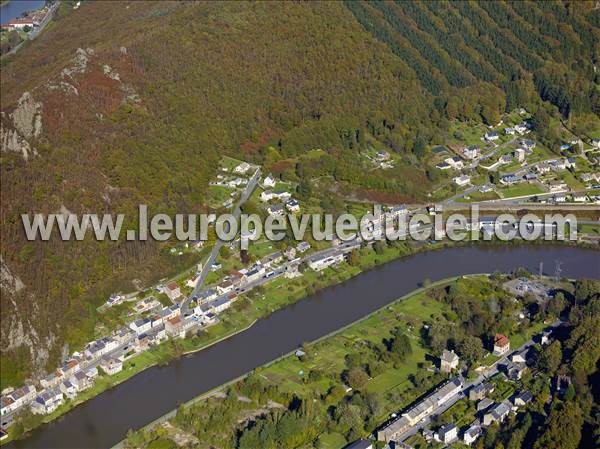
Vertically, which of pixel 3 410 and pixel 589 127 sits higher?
pixel 589 127

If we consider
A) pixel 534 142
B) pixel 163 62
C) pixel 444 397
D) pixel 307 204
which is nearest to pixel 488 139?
pixel 534 142

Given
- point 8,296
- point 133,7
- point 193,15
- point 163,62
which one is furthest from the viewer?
point 133,7

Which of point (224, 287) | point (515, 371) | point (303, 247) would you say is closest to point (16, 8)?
point (303, 247)

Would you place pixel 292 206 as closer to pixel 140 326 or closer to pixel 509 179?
pixel 509 179

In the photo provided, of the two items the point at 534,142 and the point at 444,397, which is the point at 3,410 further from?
the point at 534,142

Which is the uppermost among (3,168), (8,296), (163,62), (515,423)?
(163,62)

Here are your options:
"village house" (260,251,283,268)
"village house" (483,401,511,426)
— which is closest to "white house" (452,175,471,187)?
Result: "village house" (260,251,283,268)
